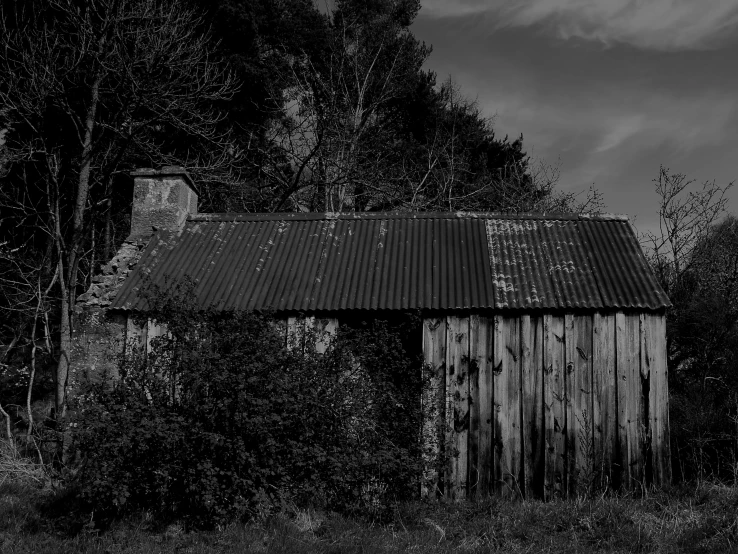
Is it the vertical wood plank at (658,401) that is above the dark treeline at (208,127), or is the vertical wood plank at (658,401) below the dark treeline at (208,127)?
below

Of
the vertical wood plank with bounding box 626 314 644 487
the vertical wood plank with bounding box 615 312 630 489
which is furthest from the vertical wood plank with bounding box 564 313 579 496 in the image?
the vertical wood plank with bounding box 626 314 644 487

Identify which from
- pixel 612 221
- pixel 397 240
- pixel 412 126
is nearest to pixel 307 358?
pixel 397 240

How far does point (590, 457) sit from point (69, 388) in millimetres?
7379

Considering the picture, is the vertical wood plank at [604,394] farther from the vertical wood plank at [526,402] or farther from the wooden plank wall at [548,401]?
the vertical wood plank at [526,402]

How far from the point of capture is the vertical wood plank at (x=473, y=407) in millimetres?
8719

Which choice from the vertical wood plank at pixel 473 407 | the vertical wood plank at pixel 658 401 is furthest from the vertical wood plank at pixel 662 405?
the vertical wood plank at pixel 473 407

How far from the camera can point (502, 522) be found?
7285 mm

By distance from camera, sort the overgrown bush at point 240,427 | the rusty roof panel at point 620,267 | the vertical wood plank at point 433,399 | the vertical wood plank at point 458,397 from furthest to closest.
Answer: the rusty roof panel at point 620,267 < the vertical wood plank at point 458,397 < the vertical wood plank at point 433,399 < the overgrown bush at point 240,427

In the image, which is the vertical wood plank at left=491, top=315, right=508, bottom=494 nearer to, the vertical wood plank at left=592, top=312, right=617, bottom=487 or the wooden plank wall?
the wooden plank wall

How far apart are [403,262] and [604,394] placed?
3.45 metres

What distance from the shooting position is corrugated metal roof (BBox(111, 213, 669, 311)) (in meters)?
9.24

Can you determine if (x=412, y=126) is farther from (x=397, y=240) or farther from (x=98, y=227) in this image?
(x=397, y=240)

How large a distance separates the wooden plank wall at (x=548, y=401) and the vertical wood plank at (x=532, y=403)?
13mm

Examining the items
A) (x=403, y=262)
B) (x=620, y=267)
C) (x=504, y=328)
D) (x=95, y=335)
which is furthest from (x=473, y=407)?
(x=95, y=335)
